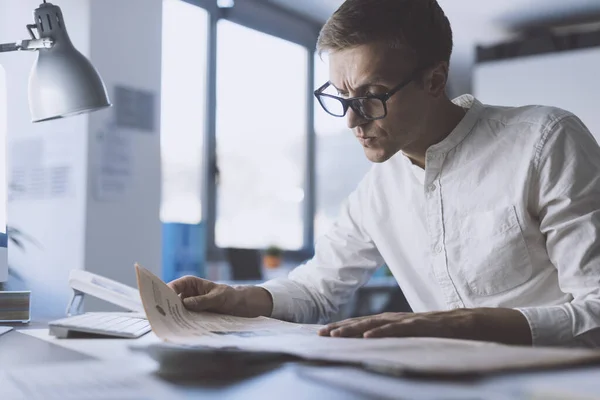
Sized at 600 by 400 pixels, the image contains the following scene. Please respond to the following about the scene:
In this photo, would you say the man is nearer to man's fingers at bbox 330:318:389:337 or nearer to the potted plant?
man's fingers at bbox 330:318:389:337

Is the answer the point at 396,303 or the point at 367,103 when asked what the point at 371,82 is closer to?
the point at 367,103

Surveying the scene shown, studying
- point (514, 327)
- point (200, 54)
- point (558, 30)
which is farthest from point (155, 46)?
point (558, 30)

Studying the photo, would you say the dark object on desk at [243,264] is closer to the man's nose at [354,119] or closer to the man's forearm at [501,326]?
the man's nose at [354,119]

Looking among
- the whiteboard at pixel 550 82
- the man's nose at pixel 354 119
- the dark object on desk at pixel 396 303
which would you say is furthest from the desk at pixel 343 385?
the whiteboard at pixel 550 82

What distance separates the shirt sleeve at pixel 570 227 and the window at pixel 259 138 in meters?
3.09

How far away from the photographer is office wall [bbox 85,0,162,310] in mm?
2445

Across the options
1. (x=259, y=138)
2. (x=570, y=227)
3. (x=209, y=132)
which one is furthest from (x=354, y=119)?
(x=259, y=138)

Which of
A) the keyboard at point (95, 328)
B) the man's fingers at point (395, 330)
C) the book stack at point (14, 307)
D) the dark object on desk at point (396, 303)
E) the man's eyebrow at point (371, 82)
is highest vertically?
the man's eyebrow at point (371, 82)

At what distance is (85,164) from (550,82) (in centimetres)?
369

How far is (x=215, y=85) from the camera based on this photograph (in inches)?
162

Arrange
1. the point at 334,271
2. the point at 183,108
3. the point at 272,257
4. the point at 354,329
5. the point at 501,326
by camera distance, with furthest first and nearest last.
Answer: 1. the point at 272,257
2. the point at 183,108
3. the point at 334,271
4. the point at 501,326
5. the point at 354,329

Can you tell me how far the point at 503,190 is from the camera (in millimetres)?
1251

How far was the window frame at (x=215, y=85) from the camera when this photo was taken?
4074 mm

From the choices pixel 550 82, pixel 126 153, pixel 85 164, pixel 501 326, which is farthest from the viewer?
pixel 550 82
